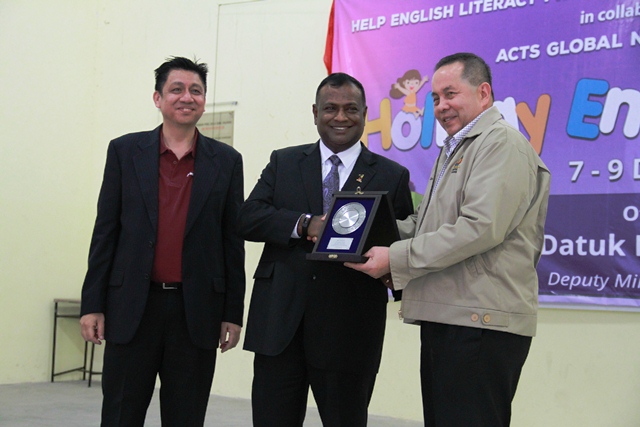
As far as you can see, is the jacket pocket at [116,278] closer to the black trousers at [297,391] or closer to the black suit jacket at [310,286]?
the black suit jacket at [310,286]

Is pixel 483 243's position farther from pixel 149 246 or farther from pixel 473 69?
pixel 149 246

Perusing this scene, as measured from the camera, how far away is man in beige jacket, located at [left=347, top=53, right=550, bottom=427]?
2.09 meters

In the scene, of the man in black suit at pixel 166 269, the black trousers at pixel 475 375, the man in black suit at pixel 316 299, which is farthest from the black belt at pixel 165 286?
the black trousers at pixel 475 375

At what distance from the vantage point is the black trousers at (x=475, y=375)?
2090mm

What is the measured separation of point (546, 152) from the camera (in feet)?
14.4

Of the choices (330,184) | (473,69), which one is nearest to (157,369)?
(330,184)

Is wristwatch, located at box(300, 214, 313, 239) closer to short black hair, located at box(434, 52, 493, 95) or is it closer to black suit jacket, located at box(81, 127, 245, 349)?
black suit jacket, located at box(81, 127, 245, 349)

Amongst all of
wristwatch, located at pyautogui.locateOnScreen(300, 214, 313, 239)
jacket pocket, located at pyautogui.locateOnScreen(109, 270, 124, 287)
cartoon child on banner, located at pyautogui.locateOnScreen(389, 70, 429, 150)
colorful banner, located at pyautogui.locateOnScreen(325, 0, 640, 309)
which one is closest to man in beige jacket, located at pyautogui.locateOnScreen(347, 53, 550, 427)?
wristwatch, located at pyautogui.locateOnScreen(300, 214, 313, 239)

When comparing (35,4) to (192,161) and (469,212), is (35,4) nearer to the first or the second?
(192,161)

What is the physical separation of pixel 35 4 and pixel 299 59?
2.12 meters

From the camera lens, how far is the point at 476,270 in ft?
7.00

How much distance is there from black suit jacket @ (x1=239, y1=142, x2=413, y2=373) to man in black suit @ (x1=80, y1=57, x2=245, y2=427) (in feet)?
0.60

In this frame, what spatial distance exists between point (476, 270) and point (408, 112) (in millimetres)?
2856

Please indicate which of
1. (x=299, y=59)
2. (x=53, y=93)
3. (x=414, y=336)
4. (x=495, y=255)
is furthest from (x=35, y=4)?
(x=495, y=255)
